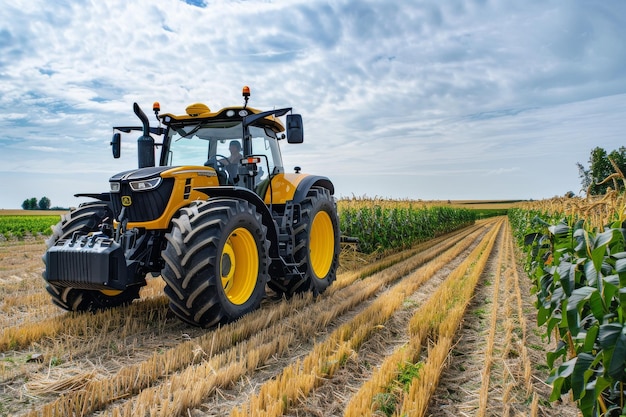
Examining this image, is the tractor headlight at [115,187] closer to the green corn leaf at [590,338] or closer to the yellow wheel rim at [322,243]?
the yellow wheel rim at [322,243]

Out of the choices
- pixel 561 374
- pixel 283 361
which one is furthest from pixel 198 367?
pixel 561 374

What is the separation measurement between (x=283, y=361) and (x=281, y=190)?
2900 millimetres

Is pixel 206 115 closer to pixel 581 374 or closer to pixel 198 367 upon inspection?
pixel 198 367

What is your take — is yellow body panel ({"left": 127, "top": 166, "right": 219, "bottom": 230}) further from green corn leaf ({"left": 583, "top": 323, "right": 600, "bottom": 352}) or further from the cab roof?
green corn leaf ({"left": 583, "top": 323, "right": 600, "bottom": 352})

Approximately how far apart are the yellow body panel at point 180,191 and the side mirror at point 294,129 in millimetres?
1188

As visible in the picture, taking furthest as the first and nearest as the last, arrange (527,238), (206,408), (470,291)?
(470,291), (527,238), (206,408)

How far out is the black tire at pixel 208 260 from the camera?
435 cm

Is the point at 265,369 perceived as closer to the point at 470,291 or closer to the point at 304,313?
the point at 304,313

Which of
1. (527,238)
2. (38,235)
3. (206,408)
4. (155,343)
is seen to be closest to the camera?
(206,408)

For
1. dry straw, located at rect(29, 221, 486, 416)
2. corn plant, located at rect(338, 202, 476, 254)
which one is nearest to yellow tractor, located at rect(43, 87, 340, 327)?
dry straw, located at rect(29, 221, 486, 416)

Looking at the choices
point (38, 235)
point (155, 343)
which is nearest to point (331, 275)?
point (155, 343)

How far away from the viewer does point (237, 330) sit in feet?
14.9

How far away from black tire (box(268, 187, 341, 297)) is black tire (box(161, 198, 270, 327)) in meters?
1.18

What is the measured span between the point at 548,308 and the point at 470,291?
130 inches
